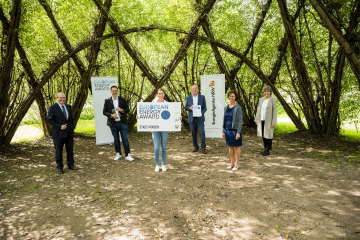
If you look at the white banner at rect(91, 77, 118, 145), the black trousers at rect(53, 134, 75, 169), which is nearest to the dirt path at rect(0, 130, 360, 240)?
the black trousers at rect(53, 134, 75, 169)

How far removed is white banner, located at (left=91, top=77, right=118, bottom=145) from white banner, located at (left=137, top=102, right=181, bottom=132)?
8.63ft

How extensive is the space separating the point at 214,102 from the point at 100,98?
3399mm

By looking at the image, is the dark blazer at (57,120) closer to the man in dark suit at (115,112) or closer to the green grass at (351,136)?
the man in dark suit at (115,112)

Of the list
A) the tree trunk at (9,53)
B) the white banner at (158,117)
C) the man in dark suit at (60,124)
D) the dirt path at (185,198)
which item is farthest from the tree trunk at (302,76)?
the tree trunk at (9,53)

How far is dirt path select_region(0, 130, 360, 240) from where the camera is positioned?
2.66m

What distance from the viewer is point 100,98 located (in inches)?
265

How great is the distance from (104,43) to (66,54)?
1498 millimetres

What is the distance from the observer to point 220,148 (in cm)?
637

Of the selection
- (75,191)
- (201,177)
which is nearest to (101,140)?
(75,191)

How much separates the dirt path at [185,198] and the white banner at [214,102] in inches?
67.9

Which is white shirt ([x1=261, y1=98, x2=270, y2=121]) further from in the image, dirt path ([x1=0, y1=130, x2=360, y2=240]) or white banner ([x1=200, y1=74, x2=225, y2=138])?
white banner ([x1=200, y1=74, x2=225, y2=138])

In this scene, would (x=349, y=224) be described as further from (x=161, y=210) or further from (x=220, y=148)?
(x=220, y=148)

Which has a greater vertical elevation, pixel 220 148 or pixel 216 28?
pixel 216 28

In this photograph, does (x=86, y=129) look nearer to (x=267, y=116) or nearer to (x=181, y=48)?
(x=181, y=48)
